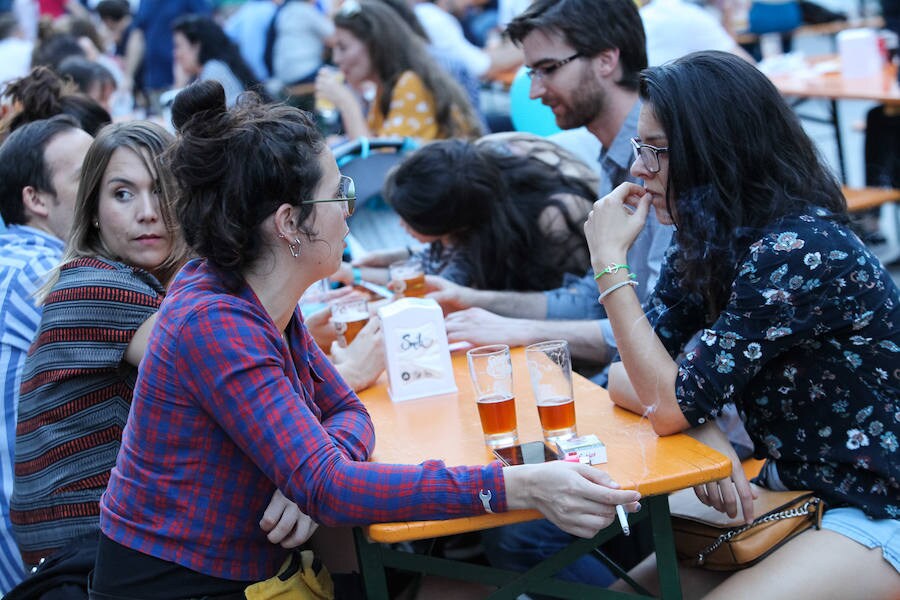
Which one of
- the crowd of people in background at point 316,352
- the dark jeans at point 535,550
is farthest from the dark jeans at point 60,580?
the dark jeans at point 535,550

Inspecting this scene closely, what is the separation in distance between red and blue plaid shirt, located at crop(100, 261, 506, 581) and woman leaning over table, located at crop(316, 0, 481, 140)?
133 inches

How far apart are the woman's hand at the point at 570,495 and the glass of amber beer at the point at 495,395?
27cm

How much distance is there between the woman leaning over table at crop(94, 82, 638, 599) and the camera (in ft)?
5.73

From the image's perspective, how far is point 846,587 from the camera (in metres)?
1.99

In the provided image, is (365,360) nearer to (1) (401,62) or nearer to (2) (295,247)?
(2) (295,247)

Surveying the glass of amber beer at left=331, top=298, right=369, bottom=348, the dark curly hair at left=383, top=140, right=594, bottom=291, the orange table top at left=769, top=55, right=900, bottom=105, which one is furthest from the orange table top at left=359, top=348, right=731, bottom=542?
the orange table top at left=769, top=55, right=900, bottom=105

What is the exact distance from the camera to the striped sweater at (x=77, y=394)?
2266mm

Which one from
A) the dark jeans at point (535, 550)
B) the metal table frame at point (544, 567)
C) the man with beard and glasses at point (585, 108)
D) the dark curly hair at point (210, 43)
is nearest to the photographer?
the metal table frame at point (544, 567)

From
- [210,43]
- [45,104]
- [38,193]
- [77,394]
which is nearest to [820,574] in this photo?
[77,394]

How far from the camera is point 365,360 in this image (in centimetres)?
259

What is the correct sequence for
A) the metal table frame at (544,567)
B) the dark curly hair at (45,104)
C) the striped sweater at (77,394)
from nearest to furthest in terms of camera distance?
the metal table frame at (544,567) < the striped sweater at (77,394) < the dark curly hair at (45,104)

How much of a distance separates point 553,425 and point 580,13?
1.70 metres

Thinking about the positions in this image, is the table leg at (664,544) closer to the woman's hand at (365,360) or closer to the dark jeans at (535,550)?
the dark jeans at (535,550)

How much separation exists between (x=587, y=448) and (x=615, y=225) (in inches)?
20.7
